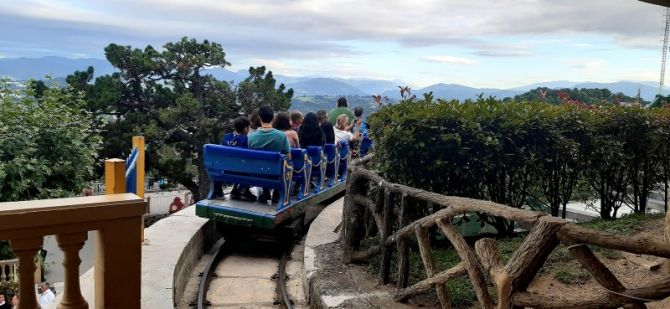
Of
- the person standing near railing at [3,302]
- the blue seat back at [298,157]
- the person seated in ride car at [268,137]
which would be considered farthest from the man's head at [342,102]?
the person standing near railing at [3,302]

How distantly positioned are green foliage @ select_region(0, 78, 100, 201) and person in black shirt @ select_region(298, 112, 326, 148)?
→ 333 centimetres

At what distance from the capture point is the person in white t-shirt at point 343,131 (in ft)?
34.7

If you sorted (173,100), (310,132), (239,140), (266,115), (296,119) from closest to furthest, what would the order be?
(266,115) < (239,140) < (310,132) < (296,119) < (173,100)

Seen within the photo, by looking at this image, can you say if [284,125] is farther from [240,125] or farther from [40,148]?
[40,148]

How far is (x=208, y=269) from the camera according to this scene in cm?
672

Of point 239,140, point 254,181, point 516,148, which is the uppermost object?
point 516,148

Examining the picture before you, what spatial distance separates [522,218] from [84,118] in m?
7.73

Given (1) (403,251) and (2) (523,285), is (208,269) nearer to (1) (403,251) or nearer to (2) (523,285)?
(1) (403,251)

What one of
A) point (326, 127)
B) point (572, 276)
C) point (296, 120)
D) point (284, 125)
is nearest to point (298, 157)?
point (284, 125)

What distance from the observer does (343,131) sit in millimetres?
10773

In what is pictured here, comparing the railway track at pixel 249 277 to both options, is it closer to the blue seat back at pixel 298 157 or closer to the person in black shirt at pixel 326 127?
the blue seat back at pixel 298 157

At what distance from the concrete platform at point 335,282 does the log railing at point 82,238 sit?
8.32 feet

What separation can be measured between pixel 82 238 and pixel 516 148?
4.84 metres

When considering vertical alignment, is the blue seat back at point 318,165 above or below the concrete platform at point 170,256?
above
